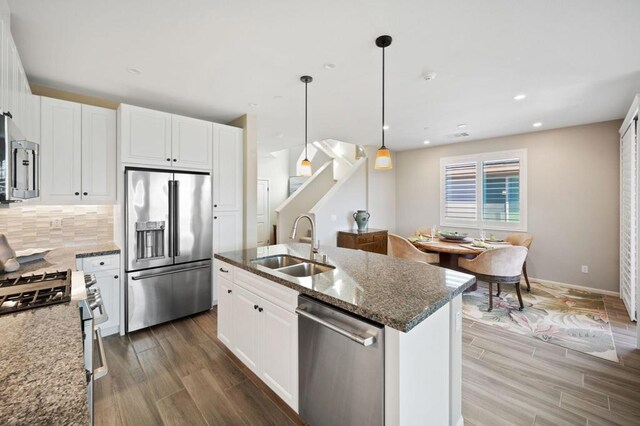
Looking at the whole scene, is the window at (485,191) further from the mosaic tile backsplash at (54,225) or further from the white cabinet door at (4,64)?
the white cabinet door at (4,64)

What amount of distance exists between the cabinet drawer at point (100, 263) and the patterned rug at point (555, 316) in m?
4.09

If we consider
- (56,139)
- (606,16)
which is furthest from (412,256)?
(56,139)

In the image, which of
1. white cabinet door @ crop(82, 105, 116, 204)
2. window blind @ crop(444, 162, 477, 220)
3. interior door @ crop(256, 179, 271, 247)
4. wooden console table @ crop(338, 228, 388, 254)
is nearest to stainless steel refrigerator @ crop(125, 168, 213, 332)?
white cabinet door @ crop(82, 105, 116, 204)

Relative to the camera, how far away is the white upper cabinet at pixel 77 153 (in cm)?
278

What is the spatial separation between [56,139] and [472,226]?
21.1 feet

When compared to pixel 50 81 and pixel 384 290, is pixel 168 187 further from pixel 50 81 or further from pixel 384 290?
pixel 384 290

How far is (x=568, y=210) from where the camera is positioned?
466 centimetres

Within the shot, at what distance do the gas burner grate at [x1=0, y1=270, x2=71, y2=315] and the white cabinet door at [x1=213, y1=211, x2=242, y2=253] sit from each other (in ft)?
6.07

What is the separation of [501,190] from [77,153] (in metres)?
6.40

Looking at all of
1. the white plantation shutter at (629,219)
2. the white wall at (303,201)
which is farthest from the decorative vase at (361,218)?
the white plantation shutter at (629,219)

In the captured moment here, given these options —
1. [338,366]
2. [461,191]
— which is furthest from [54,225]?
[461,191]

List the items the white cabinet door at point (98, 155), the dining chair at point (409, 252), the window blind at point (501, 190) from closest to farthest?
the white cabinet door at point (98, 155) → the dining chair at point (409, 252) → the window blind at point (501, 190)

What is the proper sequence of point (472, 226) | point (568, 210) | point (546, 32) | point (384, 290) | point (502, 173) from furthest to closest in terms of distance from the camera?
1. point (472, 226)
2. point (502, 173)
3. point (568, 210)
4. point (546, 32)
5. point (384, 290)

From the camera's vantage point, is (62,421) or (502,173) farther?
(502,173)
